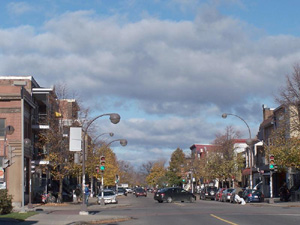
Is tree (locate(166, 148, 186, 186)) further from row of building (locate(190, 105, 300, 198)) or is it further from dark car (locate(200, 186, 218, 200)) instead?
dark car (locate(200, 186, 218, 200))

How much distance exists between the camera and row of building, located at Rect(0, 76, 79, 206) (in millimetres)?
42469

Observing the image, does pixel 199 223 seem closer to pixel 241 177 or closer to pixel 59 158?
pixel 59 158

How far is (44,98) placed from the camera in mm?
52406

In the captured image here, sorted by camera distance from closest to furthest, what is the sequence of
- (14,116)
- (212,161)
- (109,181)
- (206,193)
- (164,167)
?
(14,116)
(206,193)
(212,161)
(109,181)
(164,167)

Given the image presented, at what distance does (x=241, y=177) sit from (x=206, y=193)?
708 inches

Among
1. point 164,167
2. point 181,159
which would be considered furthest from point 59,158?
point 164,167

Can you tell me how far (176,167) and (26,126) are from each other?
91045mm

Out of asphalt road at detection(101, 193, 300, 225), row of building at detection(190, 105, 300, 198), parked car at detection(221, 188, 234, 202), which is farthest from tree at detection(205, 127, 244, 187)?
asphalt road at detection(101, 193, 300, 225)

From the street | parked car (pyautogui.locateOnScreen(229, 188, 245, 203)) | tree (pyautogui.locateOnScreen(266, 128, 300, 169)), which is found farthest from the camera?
parked car (pyautogui.locateOnScreen(229, 188, 245, 203))

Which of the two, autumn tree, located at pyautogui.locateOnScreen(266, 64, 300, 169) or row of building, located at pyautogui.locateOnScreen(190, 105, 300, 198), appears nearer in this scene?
autumn tree, located at pyautogui.locateOnScreen(266, 64, 300, 169)

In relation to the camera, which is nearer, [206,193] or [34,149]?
[34,149]

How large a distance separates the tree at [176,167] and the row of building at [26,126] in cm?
7668

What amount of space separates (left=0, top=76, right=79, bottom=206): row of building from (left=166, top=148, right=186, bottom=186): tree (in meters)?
76.7

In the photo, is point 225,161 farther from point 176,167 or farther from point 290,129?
point 176,167
